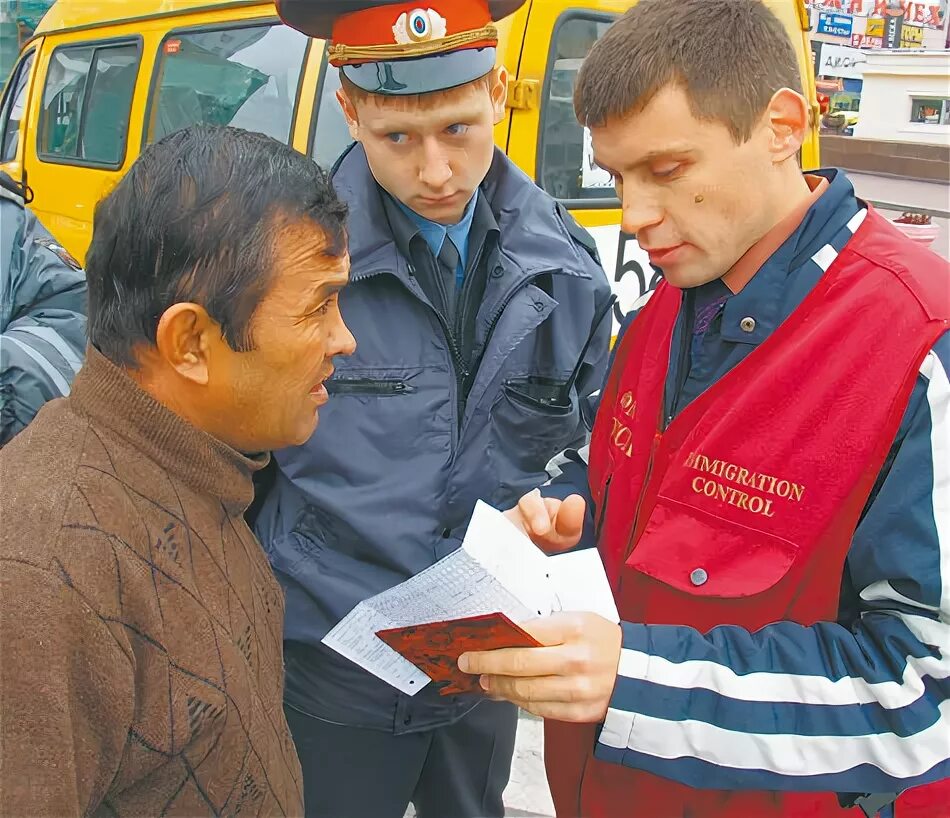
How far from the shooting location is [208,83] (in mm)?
4812

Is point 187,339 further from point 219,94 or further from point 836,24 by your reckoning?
point 836,24

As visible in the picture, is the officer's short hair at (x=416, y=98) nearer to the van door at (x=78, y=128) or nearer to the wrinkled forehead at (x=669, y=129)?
the wrinkled forehead at (x=669, y=129)

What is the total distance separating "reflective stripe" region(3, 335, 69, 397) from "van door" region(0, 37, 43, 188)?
5.68 meters

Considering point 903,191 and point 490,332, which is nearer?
point 490,332

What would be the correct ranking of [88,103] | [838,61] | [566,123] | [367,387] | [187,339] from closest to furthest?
[187,339] → [367,387] → [566,123] → [88,103] → [838,61]

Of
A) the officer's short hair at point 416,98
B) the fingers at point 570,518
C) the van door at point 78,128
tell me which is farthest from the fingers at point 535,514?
the van door at point 78,128

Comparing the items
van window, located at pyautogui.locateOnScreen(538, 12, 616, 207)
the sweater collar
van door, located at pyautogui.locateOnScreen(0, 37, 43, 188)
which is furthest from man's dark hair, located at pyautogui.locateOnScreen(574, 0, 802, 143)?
van door, located at pyautogui.locateOnScreen(0, 37, 43, 188)

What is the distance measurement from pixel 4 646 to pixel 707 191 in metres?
1.05

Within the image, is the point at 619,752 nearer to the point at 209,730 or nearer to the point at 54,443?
the point at 209,730

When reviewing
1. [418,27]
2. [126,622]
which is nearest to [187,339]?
[126,622]

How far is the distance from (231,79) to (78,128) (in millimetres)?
2101

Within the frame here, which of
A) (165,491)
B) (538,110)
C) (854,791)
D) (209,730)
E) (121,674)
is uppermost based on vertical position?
(538,110)

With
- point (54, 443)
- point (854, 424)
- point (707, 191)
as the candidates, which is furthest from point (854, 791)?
point (54, 443)

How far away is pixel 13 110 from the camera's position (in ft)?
24.4
